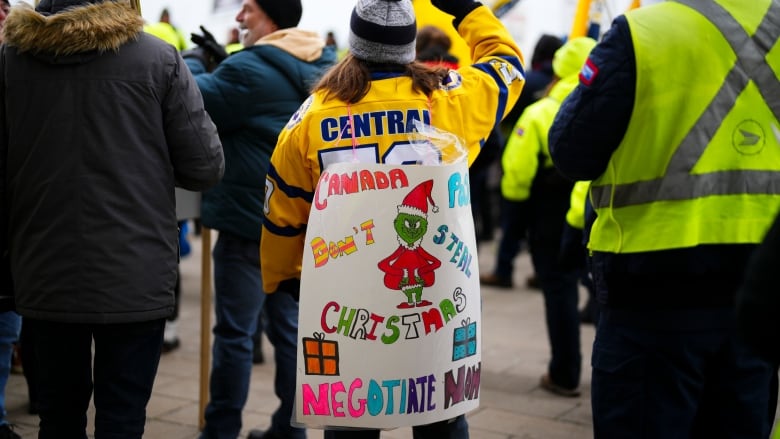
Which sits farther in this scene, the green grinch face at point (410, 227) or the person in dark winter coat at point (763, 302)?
the green grinch face at point (410, 227)

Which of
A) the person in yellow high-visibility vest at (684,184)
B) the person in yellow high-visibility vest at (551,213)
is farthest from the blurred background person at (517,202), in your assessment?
the person in yellow high-visibility vest at (684,184)

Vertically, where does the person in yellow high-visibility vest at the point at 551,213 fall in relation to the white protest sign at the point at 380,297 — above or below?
below

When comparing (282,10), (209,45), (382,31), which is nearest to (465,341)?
(382,31)

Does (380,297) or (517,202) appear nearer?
(380,297)

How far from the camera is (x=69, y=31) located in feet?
8.98

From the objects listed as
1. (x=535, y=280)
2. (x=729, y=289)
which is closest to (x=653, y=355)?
(x=729, y=289)

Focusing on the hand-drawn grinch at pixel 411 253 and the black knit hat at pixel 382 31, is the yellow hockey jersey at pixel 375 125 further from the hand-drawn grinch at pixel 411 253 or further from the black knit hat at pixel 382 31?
the hand-drawn grinch at pixel 411 253

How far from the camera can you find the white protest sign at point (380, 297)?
252cm

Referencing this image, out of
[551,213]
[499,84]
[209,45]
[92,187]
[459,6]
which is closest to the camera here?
[92,187]

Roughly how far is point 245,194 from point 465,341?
1.47 metres

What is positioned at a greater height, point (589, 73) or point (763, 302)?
point (589, 73)

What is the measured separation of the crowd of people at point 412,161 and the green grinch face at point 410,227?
116 mm

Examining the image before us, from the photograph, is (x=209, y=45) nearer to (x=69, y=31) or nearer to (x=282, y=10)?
(x=282, y=10)

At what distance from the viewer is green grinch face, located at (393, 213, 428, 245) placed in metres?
2.52
